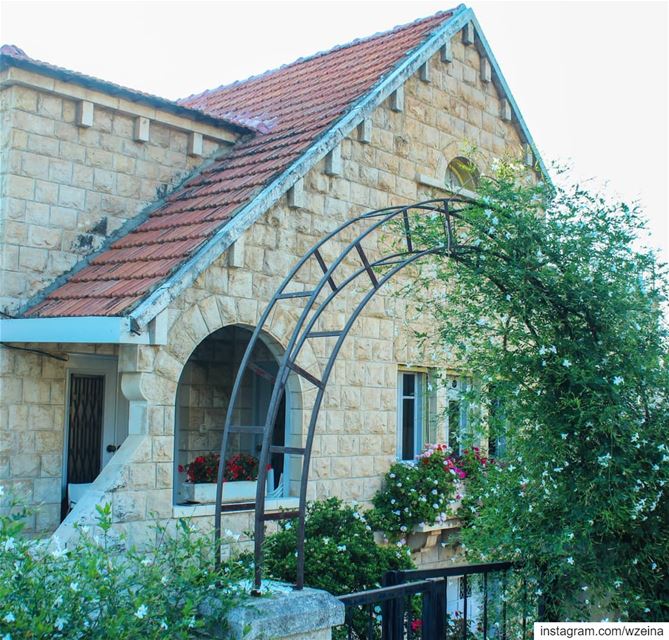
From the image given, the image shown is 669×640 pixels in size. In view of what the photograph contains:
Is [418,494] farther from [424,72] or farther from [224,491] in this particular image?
[424,72]

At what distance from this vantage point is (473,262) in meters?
6.99

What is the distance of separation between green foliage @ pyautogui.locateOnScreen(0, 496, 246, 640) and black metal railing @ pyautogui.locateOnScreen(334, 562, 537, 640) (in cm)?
96

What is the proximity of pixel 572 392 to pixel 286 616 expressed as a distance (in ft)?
10.0

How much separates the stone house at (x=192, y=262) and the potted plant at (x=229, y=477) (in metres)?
0.25

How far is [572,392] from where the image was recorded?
6.63m

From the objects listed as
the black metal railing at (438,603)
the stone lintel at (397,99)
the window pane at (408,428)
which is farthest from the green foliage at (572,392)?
the window pane at (408,428)

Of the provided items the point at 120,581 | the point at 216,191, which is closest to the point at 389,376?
the point at 216,191

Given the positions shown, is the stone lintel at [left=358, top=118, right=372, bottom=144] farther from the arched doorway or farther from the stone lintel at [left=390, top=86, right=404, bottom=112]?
the arched doorway

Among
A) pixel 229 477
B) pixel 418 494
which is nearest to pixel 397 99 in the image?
pixel 418 494

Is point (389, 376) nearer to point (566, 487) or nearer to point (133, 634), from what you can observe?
point (566, 487)

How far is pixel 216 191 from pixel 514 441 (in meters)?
4.82

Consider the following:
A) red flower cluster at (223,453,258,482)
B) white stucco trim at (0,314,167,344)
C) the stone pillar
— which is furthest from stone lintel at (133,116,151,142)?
the stone pillar

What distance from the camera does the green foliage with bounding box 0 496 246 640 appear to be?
149 inches

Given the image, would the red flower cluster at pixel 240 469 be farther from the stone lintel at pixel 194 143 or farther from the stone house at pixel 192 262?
the stone lintel at pixel 194 143
